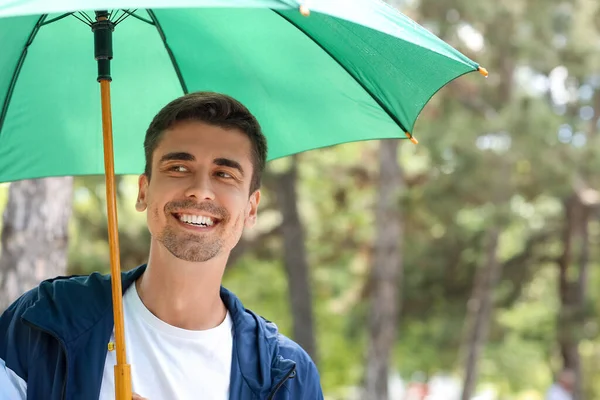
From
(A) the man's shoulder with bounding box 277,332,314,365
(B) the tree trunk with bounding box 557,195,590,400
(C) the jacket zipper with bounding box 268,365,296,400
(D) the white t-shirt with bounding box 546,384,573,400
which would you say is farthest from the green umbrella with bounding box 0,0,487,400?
(B) the tree trunk with bounding box 557,195,590,400

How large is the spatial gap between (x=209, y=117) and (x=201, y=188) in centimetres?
26

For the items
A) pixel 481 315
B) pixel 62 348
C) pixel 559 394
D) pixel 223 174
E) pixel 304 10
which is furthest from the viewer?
pixel 481 315

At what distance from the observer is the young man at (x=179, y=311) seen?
2455 millimetres

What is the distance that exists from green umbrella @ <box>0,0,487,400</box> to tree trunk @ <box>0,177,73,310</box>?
1357 mm

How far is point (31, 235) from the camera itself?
15.0ft

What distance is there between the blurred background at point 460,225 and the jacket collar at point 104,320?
314 inches

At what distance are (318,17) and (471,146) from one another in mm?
9838

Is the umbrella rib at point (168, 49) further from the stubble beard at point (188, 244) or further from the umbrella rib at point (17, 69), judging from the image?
the stubble beard at point (188, 244)

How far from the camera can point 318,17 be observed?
8.98ft

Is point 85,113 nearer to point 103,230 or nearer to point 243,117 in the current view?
point 243,117

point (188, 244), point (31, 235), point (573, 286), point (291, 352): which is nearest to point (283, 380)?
point (291, 352)

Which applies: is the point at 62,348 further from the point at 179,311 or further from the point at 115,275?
the point at 179,311

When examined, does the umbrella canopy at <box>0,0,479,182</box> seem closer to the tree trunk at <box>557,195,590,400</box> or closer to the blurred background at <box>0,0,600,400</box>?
the blurred background at <box>0,0,600,400</box>

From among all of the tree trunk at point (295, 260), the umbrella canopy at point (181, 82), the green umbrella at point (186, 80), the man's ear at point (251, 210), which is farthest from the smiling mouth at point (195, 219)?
the tree trunk at point (295, 260)
